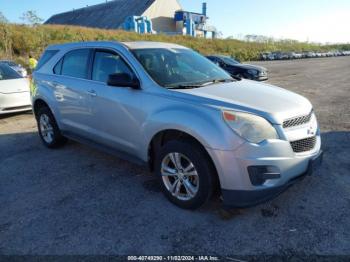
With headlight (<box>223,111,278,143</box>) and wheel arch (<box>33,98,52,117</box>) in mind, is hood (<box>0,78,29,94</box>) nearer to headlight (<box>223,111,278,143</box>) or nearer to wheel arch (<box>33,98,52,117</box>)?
wheel arch (<box>33,98,52,117</box>)

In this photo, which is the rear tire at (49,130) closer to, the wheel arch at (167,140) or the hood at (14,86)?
→ the wheel arch at (167,140)

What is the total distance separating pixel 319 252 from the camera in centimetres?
271

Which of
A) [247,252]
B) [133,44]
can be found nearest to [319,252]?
[247,252]

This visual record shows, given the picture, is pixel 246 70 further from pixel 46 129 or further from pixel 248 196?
pixel 248 196

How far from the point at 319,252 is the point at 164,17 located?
6876 cm

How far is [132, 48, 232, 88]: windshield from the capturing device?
12.6 feet

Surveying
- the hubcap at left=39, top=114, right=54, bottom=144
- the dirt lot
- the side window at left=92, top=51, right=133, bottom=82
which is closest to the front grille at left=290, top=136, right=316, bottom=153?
the dirt lot

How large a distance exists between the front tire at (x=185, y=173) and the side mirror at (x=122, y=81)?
84 cm

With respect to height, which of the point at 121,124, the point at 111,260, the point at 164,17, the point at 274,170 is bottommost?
the point at 111,260

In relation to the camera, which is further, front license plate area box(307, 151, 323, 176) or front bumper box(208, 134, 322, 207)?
front license plate area box(307, 151, 323, 176)

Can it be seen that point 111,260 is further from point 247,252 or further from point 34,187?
point 34,187

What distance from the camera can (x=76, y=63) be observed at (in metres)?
4.86

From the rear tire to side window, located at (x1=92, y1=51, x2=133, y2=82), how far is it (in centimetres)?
155

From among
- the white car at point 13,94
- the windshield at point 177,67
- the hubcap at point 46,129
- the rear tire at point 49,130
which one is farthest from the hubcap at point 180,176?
the white car at point 13,94
